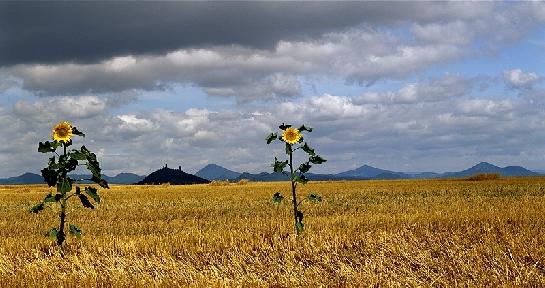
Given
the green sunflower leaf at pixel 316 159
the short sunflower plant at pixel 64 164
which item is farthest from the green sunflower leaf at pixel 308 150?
the short sunflower plant at pixel 64 164

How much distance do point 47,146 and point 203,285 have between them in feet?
15.9

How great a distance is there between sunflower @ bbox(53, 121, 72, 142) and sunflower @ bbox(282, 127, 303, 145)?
166 inches

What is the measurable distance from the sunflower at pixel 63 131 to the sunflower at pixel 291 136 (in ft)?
13.9

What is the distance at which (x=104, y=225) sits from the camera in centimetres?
1769

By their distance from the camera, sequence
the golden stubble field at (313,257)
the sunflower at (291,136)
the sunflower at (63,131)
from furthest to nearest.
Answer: the sunflower at (291,136), the sunflower at (63,131), the golden stubble field at (313,257)

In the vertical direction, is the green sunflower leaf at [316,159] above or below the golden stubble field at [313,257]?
above

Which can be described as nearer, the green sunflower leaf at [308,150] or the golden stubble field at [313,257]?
the golden stubble field at [313,257]

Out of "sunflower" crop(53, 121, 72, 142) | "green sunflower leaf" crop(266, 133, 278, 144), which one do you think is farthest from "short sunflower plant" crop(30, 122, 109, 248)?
"green sunflower leaf" crop(266, 133, 278, 144)

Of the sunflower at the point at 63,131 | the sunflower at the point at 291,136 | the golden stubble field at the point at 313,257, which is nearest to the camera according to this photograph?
the golden stubble field at the point at 313,257

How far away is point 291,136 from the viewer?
11.1 m

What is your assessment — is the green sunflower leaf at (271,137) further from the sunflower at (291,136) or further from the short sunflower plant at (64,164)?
the short sunflower plant at (64,164)

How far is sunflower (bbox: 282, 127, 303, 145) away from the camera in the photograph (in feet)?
36.3

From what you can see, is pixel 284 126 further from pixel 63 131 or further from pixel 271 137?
pixel 63 131

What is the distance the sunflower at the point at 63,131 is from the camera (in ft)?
33.7
